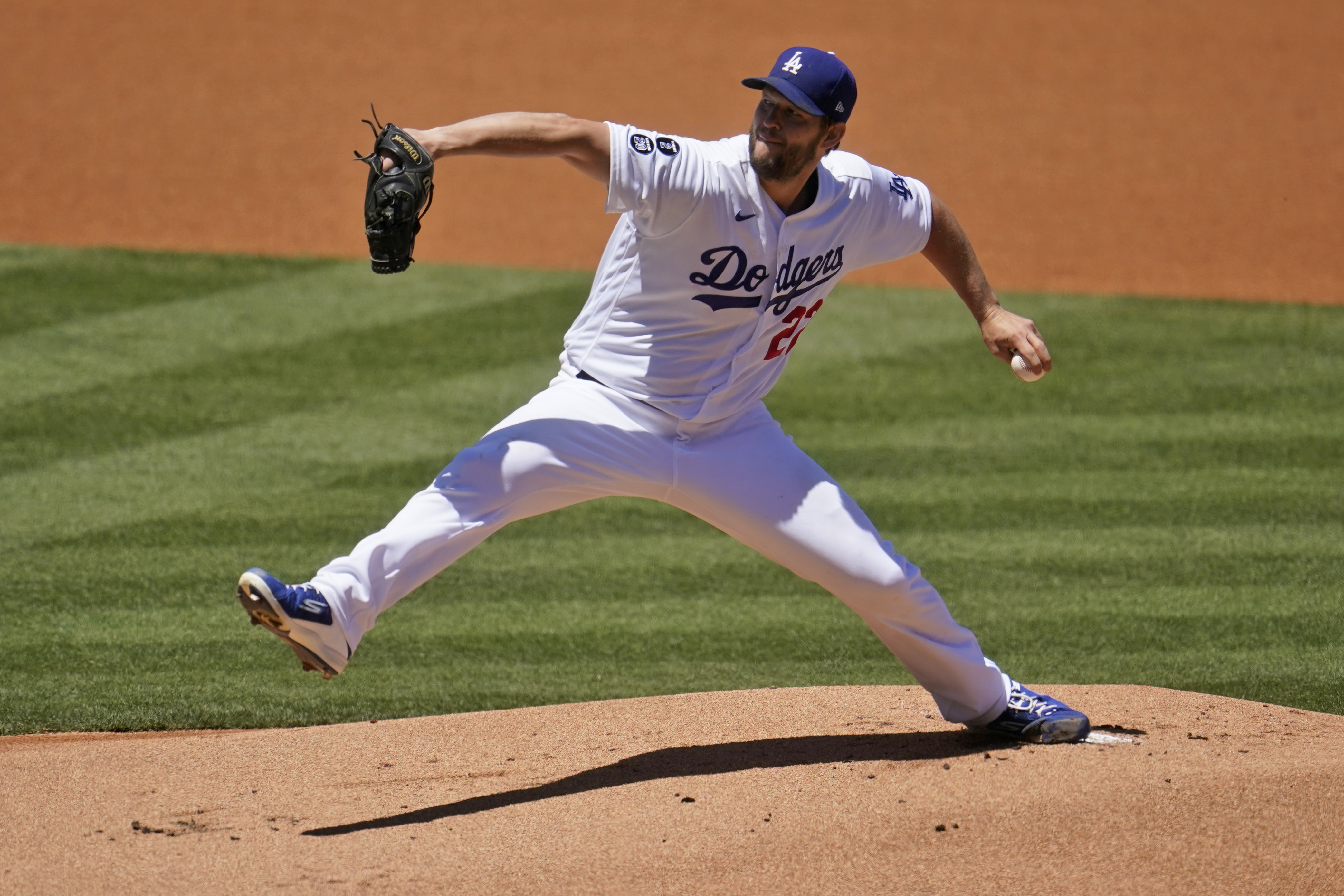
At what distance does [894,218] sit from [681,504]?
1.06 metres

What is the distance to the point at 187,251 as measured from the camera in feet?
38.7

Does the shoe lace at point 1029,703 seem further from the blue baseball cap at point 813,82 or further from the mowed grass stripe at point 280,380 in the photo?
the mowed grass stripe at point 280,380

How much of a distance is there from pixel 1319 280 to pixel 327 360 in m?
7.95

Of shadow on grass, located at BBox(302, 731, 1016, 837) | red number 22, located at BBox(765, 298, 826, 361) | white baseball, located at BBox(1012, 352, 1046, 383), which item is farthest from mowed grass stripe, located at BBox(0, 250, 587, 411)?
white baseball, located at BBox(1012, 352, 1046, 383)

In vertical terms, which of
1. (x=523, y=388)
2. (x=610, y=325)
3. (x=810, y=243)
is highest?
(x=810, y=243)

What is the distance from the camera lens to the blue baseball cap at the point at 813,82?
3936 millimetres

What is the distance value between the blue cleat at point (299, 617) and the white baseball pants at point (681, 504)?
2.4 inches

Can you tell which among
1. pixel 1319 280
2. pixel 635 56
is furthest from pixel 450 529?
pixel 635 56

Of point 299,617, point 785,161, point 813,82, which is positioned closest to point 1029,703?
point 785,161

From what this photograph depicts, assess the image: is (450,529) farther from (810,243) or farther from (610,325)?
(810,243)

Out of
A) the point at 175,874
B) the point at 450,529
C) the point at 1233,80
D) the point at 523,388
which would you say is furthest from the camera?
the point at 1233,80

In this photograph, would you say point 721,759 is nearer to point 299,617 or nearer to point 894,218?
point 299,617

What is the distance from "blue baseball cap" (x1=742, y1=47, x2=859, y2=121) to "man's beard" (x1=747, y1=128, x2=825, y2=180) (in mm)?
82

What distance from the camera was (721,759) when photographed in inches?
173
